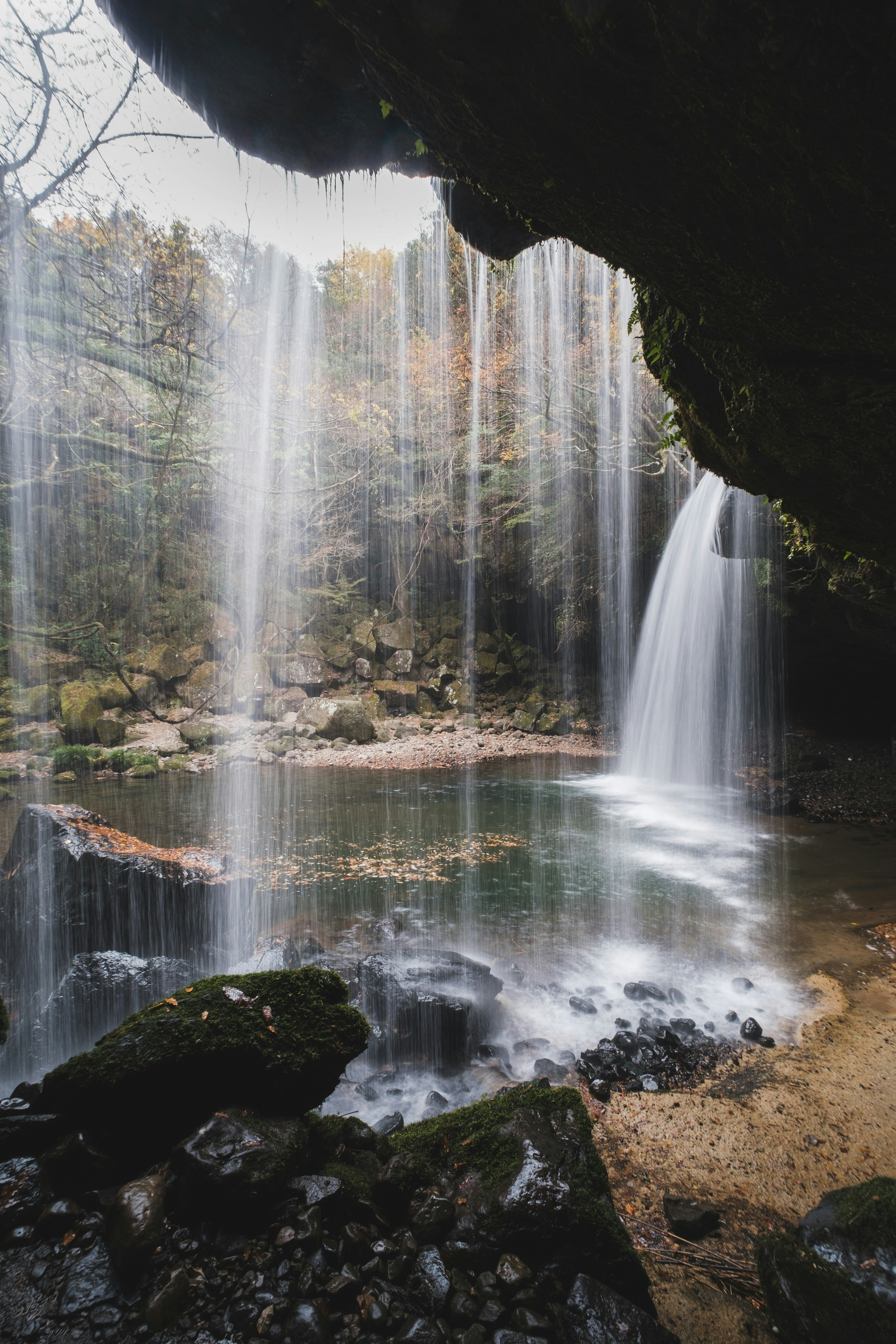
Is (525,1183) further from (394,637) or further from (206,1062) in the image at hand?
(394,637)

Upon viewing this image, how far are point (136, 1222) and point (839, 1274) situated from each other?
2.18 metres

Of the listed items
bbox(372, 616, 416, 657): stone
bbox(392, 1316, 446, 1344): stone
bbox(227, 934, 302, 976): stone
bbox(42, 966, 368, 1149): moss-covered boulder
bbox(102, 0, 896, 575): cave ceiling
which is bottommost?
bbox(227, 934, 302, 976): stone

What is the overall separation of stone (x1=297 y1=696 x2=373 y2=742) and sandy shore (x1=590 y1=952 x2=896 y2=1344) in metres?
12.0

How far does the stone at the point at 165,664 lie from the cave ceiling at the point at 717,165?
16.7 metres

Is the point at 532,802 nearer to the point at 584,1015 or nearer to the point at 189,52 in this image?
the point at 584,1015

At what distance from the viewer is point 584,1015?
13.7 ft

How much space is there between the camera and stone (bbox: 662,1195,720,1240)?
231 cm

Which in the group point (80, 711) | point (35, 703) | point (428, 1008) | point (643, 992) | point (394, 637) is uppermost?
point (394, 637)

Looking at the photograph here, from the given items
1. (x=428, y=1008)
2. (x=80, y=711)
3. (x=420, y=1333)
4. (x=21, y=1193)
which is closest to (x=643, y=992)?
(x=428, y=1008)

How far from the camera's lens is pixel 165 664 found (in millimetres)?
16578

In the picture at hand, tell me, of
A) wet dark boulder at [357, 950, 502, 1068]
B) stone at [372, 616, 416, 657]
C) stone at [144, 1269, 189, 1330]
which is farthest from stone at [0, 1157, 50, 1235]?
stone at [372, 616, 416, 657]

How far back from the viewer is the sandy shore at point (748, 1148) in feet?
6.70

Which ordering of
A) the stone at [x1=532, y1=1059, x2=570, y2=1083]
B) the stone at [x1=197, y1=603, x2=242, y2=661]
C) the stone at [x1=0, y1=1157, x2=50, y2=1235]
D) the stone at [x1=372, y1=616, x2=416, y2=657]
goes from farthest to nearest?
the stone at [x1=372, y1=616, x2=416, y2=657] < the stone at [x1=197, y1=603, x2=242, y2=661] < the stone at [x1=532, y1=1059, x2=570, y2=1083] < the stone at [x1=0, y1=1157, x2=50, y2=1235]

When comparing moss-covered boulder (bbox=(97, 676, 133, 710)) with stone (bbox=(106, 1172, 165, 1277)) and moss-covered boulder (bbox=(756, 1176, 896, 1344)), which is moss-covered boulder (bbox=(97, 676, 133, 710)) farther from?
moss-covered boulder (bbox=(756, 1176, 896, 1344))
